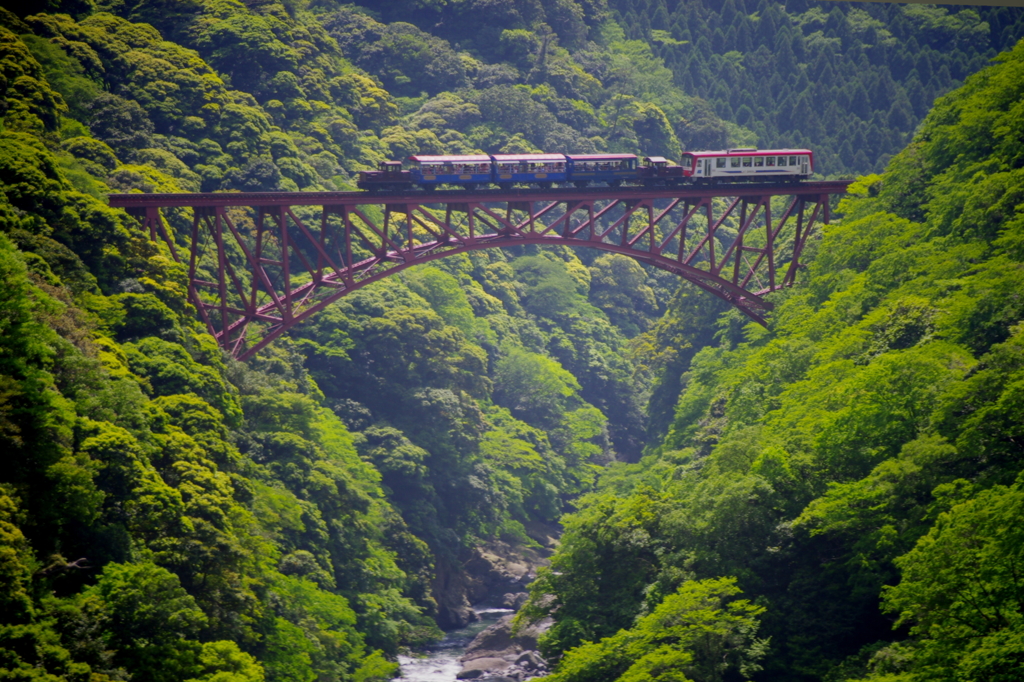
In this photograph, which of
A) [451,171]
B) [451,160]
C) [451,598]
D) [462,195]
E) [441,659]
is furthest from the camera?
[451,598]

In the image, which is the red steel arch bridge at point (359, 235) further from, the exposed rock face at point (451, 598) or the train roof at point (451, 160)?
the exposed rock face at point (451, 598)

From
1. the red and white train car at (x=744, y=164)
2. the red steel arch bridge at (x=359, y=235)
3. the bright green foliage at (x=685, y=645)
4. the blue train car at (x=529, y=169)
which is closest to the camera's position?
the bright green foliage at (x=685, y=645)

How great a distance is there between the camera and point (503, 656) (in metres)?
42.0

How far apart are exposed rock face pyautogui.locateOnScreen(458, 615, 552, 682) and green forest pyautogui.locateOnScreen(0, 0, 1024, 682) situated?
7.93 ft

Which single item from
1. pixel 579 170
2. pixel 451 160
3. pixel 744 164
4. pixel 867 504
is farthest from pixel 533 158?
pixel 867 504

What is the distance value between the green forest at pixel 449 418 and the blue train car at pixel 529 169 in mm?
10892

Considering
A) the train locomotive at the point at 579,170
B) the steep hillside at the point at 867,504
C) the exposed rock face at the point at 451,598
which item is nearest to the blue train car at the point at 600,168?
the train locomotive at the point at 579,170

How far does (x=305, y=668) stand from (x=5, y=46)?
23780 millimetres

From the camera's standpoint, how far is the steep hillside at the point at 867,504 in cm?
2270

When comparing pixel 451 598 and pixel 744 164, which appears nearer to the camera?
pixel 744 164

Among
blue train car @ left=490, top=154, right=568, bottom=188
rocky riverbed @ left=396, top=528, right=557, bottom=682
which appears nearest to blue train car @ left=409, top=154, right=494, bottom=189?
blue train car @ left=490, top=154, right=568, bottom=188

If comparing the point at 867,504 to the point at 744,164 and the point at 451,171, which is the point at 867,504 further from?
the point at 744,164

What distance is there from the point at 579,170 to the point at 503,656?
1908cm

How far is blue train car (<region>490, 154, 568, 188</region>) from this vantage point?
43.4m
